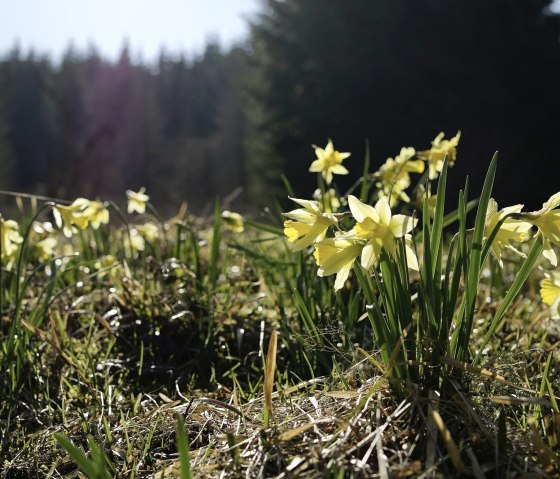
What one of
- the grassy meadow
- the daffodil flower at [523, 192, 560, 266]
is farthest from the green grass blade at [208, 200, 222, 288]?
the daffodil flower at [523, 192, 560, 266]

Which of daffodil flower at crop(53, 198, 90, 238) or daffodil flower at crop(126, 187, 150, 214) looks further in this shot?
daffodil flower at crop(126, 187, 150, 214)

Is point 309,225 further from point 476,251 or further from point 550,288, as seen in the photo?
point 550,288

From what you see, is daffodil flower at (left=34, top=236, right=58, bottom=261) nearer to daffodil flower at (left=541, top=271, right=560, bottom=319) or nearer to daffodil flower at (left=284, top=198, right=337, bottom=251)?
daffodil flower at (left=284, top=198, right=337, bottom=251)

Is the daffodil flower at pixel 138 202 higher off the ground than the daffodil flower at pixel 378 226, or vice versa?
the daffodil flower at pixel 378 226

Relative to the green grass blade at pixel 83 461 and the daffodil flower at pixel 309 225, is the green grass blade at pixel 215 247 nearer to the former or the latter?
the daffodil flower at pixel 309 225

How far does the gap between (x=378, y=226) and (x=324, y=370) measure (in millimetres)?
768

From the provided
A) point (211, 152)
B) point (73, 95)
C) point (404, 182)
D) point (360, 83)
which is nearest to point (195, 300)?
point (404, 182)

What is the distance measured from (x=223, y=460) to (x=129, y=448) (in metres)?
0.26

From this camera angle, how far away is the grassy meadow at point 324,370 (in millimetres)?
1041

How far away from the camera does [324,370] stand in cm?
176

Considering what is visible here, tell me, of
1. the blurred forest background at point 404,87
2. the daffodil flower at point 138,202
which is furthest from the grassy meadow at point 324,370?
the blurred forest background at point 404,87

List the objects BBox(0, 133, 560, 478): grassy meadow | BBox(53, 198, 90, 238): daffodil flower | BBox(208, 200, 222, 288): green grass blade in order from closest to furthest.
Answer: BBox(0, 133, 560, 478): grassy meadow
BBox(53, 198, 90, 238): daffodil flower
BBox(208, 200, 222, 288): green grass blade

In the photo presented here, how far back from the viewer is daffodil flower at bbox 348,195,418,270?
3.59ft

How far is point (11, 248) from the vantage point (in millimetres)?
2123
